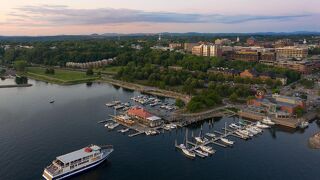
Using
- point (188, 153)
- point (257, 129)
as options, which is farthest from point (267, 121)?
point (188, 153)

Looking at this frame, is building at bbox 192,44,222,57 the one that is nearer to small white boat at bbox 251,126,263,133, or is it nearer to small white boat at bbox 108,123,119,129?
small white boat at bbox 251,126,263,133

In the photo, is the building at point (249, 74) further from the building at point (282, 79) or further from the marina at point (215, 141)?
the marina at point (215, 141)

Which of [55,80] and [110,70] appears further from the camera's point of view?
Result: [110,70]

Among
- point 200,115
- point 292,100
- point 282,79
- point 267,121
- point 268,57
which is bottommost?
point 267,121

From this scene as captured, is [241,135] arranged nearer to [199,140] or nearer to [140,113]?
[199,140]

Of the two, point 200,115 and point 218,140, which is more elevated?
point 200,115

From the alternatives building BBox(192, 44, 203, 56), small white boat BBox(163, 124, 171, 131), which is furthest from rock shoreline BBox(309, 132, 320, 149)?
building BBox(192, 44, 203, 56)
